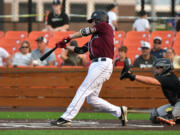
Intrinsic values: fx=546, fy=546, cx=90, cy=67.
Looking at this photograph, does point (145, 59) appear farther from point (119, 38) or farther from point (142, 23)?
point (142, 23)

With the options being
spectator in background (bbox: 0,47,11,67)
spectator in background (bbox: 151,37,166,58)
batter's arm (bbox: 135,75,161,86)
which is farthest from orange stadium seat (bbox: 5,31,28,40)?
batter's arm (bbox: 135,75,161,86)

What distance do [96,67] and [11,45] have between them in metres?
7.50

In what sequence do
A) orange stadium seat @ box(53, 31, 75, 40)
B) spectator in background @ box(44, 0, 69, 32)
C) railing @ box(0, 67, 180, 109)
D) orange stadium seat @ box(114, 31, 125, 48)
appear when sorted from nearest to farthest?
railing @ box(0, 67, 180, 109), orange stadium seat @ box(114, 31, 125, 48), orange stadium seat @ box(53, 31, 75, 40), spectator in background @ box(44, 0, 69, 32)

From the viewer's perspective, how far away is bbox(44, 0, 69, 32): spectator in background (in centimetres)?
1645

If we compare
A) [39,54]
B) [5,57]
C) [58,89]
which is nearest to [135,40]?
[39,54]

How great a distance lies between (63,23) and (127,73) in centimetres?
824

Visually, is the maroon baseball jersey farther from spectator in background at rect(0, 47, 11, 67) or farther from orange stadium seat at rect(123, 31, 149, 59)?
orange stadium seat at rect(123, 31, 149, 59)

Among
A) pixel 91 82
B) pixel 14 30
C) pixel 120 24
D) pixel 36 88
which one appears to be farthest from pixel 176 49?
pixel 91 82

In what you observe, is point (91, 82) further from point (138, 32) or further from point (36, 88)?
point (138, 32)

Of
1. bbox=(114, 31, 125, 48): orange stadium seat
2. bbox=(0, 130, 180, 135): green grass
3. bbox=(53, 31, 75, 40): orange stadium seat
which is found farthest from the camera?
bbox=(53, 31, 75, 40): orange stadium seat

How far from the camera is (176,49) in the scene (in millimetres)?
15523

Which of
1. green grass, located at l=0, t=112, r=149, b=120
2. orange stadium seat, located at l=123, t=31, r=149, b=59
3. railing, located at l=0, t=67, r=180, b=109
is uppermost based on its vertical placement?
orange stadium seat, located at l=123, t=31, r=149, b=59

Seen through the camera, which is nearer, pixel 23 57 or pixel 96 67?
pixel 96 67

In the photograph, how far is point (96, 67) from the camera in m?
9.26
